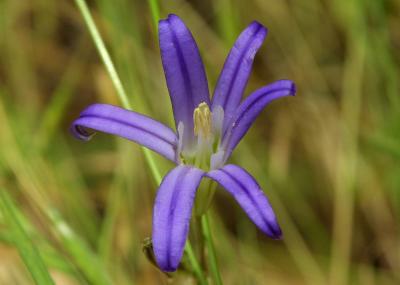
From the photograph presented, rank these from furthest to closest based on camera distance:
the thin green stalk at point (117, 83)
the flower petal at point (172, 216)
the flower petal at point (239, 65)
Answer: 1. the thin green stalk at point (117, 83)
2. the flower petal at point (239, 65)
3. the flower petal at point (172, 216)

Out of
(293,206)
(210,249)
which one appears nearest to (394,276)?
(293,206)

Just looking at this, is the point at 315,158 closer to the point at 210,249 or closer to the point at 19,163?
the point at 19,163

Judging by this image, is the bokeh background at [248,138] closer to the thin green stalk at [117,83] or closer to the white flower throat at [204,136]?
the thin green stalk at [117,83]

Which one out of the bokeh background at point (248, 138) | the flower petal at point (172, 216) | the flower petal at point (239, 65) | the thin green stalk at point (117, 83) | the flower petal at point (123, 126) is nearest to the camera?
the flower petal at point (172, 216)

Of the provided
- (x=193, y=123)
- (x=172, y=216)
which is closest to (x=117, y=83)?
(x=193, y=123)

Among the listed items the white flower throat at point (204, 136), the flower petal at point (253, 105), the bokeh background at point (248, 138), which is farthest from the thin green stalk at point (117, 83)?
the bokeh background at point (248, 138)

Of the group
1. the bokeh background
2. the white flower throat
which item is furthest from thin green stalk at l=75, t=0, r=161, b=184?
the bokeh background

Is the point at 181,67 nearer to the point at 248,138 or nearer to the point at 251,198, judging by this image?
the point at 251,198
